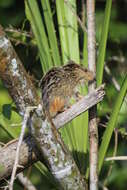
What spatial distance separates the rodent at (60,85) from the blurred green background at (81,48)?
207 millimetres

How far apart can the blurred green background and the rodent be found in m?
0.21

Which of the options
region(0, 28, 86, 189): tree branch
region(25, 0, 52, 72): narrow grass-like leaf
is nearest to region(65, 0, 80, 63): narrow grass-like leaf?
region(25, 0, 52, 72): narrow grass-like leaf

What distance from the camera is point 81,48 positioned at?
373 centimetres

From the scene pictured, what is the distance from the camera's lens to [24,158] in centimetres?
237

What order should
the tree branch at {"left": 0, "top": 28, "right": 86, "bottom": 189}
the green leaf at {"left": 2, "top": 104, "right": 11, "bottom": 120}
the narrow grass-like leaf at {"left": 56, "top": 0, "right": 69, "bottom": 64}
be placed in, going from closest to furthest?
1. the tree branch at {"left": 0, "top": 28, "right": 86, "bottom": 189}
2. the green leaf at {"left": 2, "top": 104, "right": 11, "bottom": 120}
3. the narrow grass-like leaf at {"left": 56, "top": 0, "right": 69, "bottom": 64}

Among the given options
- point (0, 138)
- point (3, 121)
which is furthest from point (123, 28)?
point (3, 121)

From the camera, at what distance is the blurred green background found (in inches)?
122

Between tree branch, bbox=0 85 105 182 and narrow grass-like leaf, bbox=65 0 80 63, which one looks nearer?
tree branch, bbox=0 85 105 182

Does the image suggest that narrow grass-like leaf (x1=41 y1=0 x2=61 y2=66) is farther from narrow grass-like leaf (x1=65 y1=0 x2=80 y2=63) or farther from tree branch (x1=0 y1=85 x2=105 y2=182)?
tree branch (x1=0 y1=85 x2=105 y2=182)

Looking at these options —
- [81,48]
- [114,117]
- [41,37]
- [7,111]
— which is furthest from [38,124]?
[81,48]

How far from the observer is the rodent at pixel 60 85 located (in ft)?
8.27

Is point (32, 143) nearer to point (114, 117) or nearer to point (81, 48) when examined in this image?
point (114, 117)

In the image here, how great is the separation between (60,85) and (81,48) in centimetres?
119

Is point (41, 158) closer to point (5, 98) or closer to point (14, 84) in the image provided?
point (14, 84)
